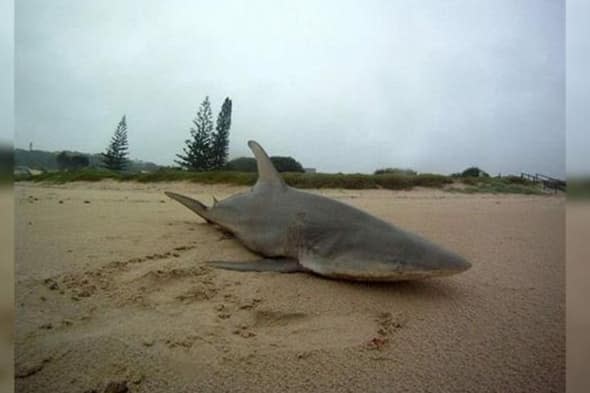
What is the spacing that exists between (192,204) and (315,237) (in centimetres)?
49

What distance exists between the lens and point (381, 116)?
1.45m

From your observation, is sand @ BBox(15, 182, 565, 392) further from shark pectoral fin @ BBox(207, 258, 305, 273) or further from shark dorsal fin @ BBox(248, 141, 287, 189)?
shark dorsal fin @ BBox(248, 141, 287, 189)

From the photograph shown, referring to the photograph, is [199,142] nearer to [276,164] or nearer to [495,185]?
[276,164]

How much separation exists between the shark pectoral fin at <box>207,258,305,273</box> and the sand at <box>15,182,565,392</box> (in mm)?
38

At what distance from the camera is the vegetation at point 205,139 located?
1337 millimetres

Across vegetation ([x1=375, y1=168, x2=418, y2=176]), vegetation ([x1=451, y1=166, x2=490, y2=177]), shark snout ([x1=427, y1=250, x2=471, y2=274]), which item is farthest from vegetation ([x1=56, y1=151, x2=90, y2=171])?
vegetation ([x1=451, y1=166, x2=490, y2=177])

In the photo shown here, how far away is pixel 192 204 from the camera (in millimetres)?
1616

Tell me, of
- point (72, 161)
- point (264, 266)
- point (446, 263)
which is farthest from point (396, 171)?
point (72, 161)

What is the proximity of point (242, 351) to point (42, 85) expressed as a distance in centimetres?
94

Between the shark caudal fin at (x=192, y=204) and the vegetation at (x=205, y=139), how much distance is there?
0.16 m

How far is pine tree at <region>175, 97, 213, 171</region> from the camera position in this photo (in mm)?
1336

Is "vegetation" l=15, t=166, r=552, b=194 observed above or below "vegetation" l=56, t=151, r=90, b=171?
below

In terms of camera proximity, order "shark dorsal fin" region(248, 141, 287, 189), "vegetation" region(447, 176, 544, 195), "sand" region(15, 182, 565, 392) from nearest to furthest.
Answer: "sand" region(15, 182, 565, 392), "vegetation" region(447, 176, 544, 195), "shark dorsal fin" region(248, 141, 287, 189)

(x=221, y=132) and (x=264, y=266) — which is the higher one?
(x=221, y=132)
